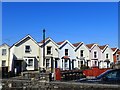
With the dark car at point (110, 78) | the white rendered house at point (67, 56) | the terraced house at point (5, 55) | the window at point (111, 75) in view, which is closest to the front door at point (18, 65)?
the terraced house at point (5, 55)

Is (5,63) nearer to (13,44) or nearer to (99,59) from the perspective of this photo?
(13,44)

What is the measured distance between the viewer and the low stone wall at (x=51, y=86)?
12.0 meters

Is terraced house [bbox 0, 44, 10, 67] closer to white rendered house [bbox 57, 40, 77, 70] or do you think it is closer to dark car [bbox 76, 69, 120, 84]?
white rendered house [bbox 57, 40, 77, 70]

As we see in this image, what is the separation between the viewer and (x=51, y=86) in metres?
14.7

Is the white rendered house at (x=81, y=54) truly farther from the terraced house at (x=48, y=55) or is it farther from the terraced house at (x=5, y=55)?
the terraced house at (x=5, y=55)

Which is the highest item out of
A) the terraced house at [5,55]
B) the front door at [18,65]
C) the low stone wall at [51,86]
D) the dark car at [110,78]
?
the terraced house at [5,55]

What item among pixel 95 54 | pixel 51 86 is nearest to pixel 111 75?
pixel 51 86

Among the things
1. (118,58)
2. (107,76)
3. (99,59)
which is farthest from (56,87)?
(118,58)

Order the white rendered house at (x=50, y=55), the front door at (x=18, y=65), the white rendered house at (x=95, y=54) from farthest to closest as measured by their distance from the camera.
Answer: the white rendered house at (x=95, y=54)
the white rendered house at (x=50, y=55)
the front door at (x=18, y=65)

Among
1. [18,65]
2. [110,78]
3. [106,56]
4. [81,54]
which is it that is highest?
[81,54]

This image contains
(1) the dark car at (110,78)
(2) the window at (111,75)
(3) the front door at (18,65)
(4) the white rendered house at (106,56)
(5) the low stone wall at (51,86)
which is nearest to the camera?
(5) the low stone wall at (51,86)

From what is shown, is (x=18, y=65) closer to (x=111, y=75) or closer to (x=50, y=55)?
(x=50, y=55)

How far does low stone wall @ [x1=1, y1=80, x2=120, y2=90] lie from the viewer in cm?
1201

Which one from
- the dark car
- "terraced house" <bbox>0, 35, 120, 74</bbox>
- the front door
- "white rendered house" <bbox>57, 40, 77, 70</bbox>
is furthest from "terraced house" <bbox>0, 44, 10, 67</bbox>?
the dark car
